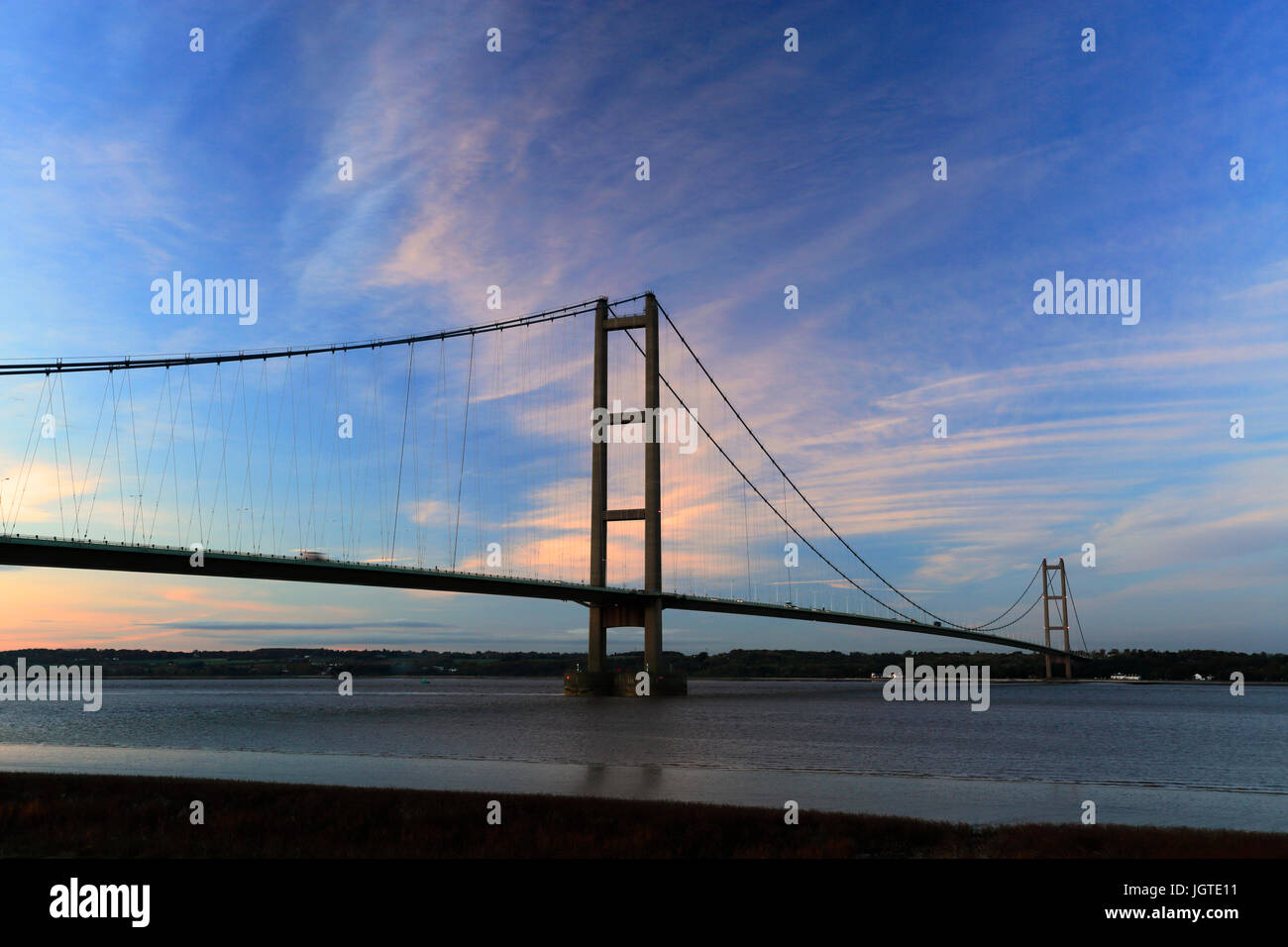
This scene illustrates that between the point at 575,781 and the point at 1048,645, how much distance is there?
466 feet

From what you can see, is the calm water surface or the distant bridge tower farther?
the distant bridge tower

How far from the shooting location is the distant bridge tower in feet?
241

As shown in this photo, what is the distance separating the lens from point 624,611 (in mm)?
75562

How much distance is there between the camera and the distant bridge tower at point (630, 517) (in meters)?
73.5

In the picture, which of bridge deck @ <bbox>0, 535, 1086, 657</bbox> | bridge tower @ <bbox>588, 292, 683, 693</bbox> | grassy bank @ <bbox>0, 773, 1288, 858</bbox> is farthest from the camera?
bridge tower @ <bbox>588, 292, 683, 693</bbox>

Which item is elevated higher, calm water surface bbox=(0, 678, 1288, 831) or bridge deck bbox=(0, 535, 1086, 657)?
bridge deck bbox=(0, 535, 1086, 657)

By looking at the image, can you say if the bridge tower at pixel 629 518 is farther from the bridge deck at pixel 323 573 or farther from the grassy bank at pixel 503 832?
the grassy bank at pixel 503 832

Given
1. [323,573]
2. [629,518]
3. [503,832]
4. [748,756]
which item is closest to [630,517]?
[629,518]

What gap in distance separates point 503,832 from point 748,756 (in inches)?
822

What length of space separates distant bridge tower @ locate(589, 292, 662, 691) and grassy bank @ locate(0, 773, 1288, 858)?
5519cm

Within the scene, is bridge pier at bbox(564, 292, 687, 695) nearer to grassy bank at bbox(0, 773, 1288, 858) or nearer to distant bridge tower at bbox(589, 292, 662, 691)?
distant bridge tower at bbox(589, 292, 662, 691)

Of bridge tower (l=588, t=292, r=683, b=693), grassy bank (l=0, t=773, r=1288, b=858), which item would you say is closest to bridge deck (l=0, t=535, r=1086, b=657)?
bridge tower (l=588, t=292, r=683, b=693)
